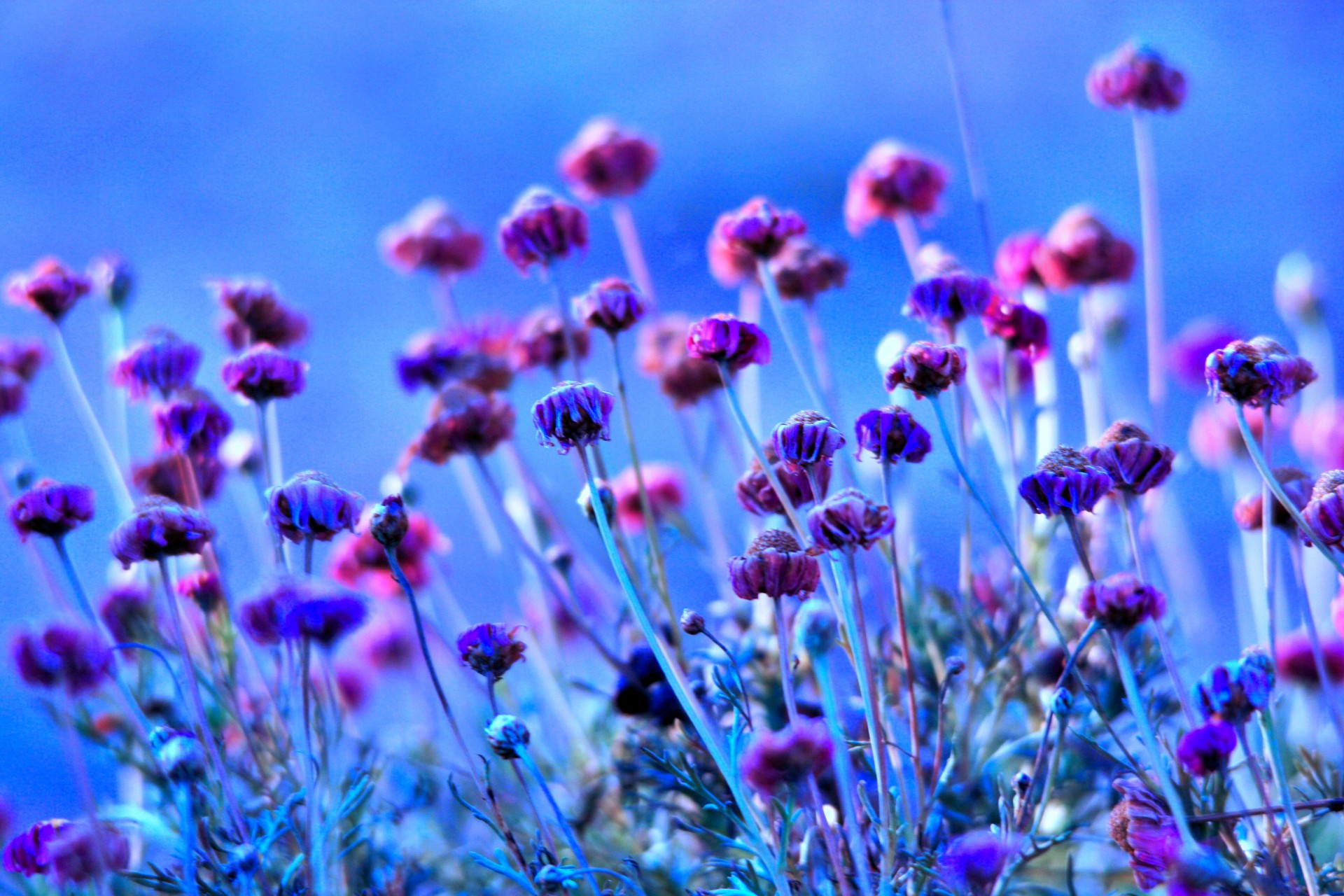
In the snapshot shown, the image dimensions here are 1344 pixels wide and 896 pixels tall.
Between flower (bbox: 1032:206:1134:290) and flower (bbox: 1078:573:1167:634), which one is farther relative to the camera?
flower (bbox: 1032:206:1134:290)

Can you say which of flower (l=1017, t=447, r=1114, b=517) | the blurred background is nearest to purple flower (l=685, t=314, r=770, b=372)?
flower (l=1017, t=447, r=1114, b=517)

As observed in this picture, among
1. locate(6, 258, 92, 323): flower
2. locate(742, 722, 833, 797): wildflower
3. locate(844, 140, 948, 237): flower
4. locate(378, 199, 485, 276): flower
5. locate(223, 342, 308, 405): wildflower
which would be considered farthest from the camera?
locate(378, 199, 485, 276): flower

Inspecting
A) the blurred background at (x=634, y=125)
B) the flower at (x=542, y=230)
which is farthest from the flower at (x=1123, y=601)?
the blurred background at (x=634, y=125)

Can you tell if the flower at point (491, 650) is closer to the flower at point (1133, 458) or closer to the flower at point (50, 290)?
the flower at point (1133, 458)

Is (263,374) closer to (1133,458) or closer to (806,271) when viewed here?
(806,271)

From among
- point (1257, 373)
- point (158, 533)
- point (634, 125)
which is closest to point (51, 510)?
point (158, 533)

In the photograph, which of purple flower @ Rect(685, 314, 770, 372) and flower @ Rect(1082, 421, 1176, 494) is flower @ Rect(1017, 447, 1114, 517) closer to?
flower @ Rect(1082, 421, 1176, 494)
